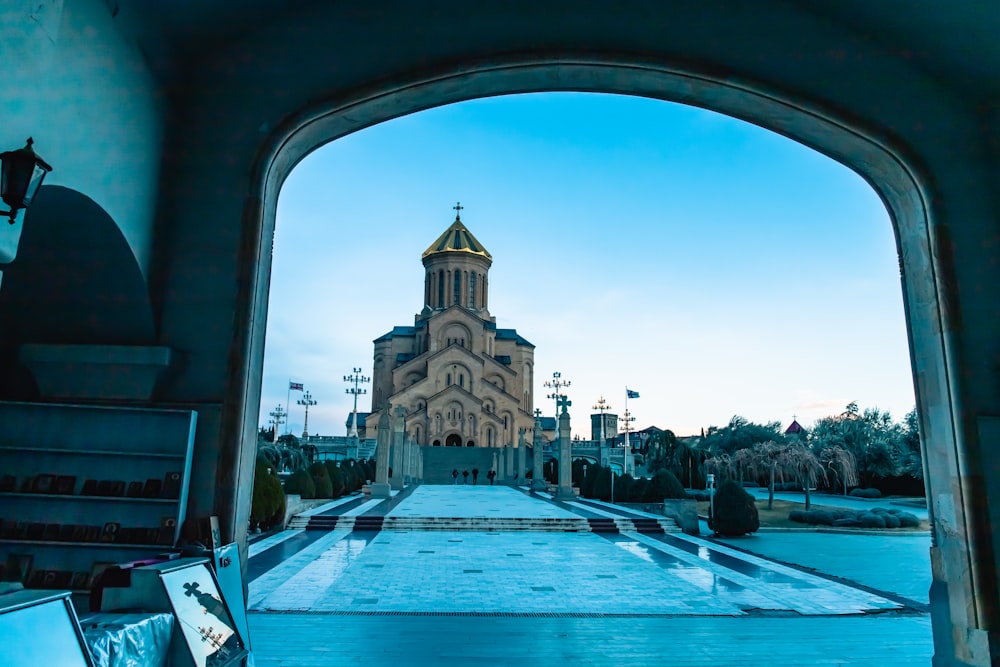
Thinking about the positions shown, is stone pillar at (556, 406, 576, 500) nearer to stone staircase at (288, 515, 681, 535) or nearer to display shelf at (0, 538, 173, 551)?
stone staircase at (288, 515, 681, 535)

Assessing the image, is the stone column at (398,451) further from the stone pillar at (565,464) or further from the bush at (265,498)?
the bush at (265,498)

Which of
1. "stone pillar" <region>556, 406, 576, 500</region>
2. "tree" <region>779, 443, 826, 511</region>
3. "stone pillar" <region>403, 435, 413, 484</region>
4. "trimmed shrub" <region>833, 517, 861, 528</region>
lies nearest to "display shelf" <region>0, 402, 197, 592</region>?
"trimmed shrub" <region>833, 517, 861, 528</region>

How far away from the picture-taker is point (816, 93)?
495cm

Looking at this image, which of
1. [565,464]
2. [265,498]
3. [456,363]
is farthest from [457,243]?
[265,498]

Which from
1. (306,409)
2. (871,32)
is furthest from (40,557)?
(306,409)

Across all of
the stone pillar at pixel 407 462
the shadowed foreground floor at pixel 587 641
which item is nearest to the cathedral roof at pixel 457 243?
the stone pillar at pixel 407 462

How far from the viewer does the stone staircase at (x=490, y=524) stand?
14.5 metres

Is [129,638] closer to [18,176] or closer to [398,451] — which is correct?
[18,176]

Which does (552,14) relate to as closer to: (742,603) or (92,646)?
(92,646)

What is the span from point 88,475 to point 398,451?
75.6ft

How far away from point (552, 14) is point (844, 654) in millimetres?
5501

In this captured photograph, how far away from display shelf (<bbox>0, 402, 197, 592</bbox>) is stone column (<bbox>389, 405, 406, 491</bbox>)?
2088cm

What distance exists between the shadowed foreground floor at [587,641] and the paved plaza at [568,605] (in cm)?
2

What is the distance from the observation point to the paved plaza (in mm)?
5031
